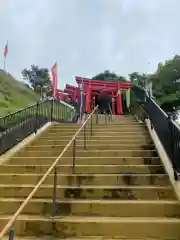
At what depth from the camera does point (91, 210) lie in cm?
484

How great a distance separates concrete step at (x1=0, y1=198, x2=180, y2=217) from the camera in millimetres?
4699

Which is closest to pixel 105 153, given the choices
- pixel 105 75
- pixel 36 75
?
pixel 105 75

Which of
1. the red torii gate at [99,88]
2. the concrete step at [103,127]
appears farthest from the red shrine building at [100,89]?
the concrete step at [103,127]

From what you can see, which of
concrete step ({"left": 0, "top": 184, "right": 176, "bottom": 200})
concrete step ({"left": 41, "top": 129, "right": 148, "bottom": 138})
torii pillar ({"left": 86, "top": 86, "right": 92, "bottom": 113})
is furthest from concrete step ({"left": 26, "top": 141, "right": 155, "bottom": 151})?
torii pillar ({"left": 86, "top": 86, "right": 92, "bottom": 113})

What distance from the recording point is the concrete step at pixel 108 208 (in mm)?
4699

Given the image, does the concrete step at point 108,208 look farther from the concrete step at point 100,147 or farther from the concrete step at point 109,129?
the concrete step at point 109,129

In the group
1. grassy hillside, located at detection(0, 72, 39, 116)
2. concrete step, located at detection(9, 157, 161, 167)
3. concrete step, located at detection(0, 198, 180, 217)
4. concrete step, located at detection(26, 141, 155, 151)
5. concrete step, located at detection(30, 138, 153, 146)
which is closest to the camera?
concrete step, located at detection(0, 198, 180, 217)

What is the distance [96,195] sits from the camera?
531cm

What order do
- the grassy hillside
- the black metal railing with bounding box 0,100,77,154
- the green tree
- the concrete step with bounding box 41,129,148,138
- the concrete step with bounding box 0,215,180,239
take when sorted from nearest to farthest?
the concrete step with bounding box 0,215,180,239 → the black metal railing with bounding box 0,100,77,154 → the concrete step with bounding box 41,129,148,138 → the grassy hillside → the green tree

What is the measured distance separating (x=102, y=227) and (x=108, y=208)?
0.55 metres

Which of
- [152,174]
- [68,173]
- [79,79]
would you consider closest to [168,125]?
[152,174]

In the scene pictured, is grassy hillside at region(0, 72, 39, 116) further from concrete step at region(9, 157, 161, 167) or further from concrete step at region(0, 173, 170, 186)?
concrete step at region(0, 173, 170, 186)

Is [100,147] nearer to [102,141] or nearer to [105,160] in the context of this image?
[102,141]

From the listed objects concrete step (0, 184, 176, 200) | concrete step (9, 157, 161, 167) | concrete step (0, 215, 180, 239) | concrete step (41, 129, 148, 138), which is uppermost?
concrete step (41, 129, 148, 138)
